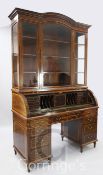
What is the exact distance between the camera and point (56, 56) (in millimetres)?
3082

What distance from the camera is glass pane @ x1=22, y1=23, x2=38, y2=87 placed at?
2.58 meters

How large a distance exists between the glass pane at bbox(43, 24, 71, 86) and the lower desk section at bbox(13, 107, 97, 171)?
616mm

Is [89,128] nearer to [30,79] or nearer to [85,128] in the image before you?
[85,128]

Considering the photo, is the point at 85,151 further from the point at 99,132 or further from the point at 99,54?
the point at 99,54

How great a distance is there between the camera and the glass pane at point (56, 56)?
2902mm

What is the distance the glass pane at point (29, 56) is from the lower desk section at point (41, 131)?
0.57 m

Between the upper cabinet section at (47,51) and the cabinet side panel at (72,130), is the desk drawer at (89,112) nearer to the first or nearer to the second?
the cabinet side panel at (72,130)

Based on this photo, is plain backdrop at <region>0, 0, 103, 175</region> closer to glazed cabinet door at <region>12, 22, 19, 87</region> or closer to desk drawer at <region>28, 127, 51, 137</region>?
desk drawer at <region>28, 127, 51, 137</region>

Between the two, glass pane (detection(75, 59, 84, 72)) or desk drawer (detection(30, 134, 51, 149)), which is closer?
desk drawer (detection(30, 134, 51, 149))

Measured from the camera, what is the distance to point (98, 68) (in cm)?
427

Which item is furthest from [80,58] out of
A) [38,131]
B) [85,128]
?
[38,131]

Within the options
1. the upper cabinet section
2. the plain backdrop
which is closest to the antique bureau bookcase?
the upper cabinet section

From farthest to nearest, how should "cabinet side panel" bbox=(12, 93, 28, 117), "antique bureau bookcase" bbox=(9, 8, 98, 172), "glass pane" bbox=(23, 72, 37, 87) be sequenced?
"glass pane" bbox=(23, 72, 37, 87) → "antique bureau bookcase" bbox=(9, 8, 98, 172) → "cabinet side panel" bbox=(12, 93, 28, 117)

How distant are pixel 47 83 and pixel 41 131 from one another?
33.4 inches
